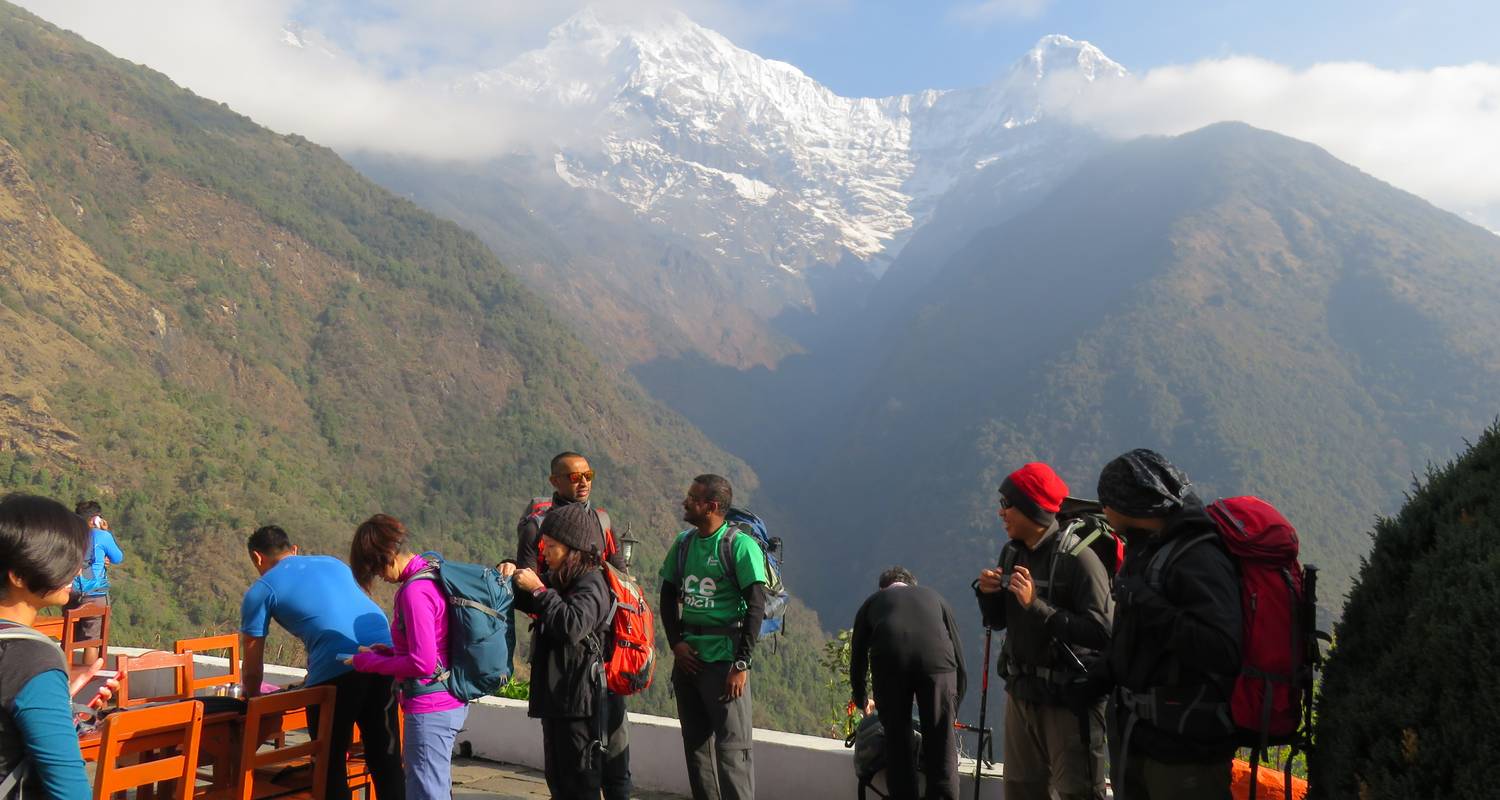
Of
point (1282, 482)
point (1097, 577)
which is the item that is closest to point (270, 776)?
→ point (1097, 577)

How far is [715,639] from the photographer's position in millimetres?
4703

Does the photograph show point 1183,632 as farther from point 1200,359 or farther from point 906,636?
point 1200,359

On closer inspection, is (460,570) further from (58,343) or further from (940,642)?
(58,343)

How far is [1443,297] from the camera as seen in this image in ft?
395

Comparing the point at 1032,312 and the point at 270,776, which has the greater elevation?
the point at 1032,312

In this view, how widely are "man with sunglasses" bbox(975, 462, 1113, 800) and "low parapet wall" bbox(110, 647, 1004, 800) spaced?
84 centimetres

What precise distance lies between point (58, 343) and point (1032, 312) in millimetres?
124820

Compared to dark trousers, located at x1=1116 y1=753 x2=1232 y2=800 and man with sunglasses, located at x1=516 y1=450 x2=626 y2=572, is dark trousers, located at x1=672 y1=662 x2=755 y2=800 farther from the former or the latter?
dark trousers, located at x1=1116 y1=753 x2=1232 y2=800

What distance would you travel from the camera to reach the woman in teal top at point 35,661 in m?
2.10

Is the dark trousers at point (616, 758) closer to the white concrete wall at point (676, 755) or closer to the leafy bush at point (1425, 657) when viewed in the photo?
the white concrete wall at point (676, 755)

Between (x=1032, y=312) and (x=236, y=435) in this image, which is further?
(x=1032, y=312)

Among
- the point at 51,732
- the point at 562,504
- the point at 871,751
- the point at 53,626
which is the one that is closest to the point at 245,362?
the point at 53,626

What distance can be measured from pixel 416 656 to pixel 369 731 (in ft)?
2.32

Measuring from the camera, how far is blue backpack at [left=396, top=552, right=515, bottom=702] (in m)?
4.03
